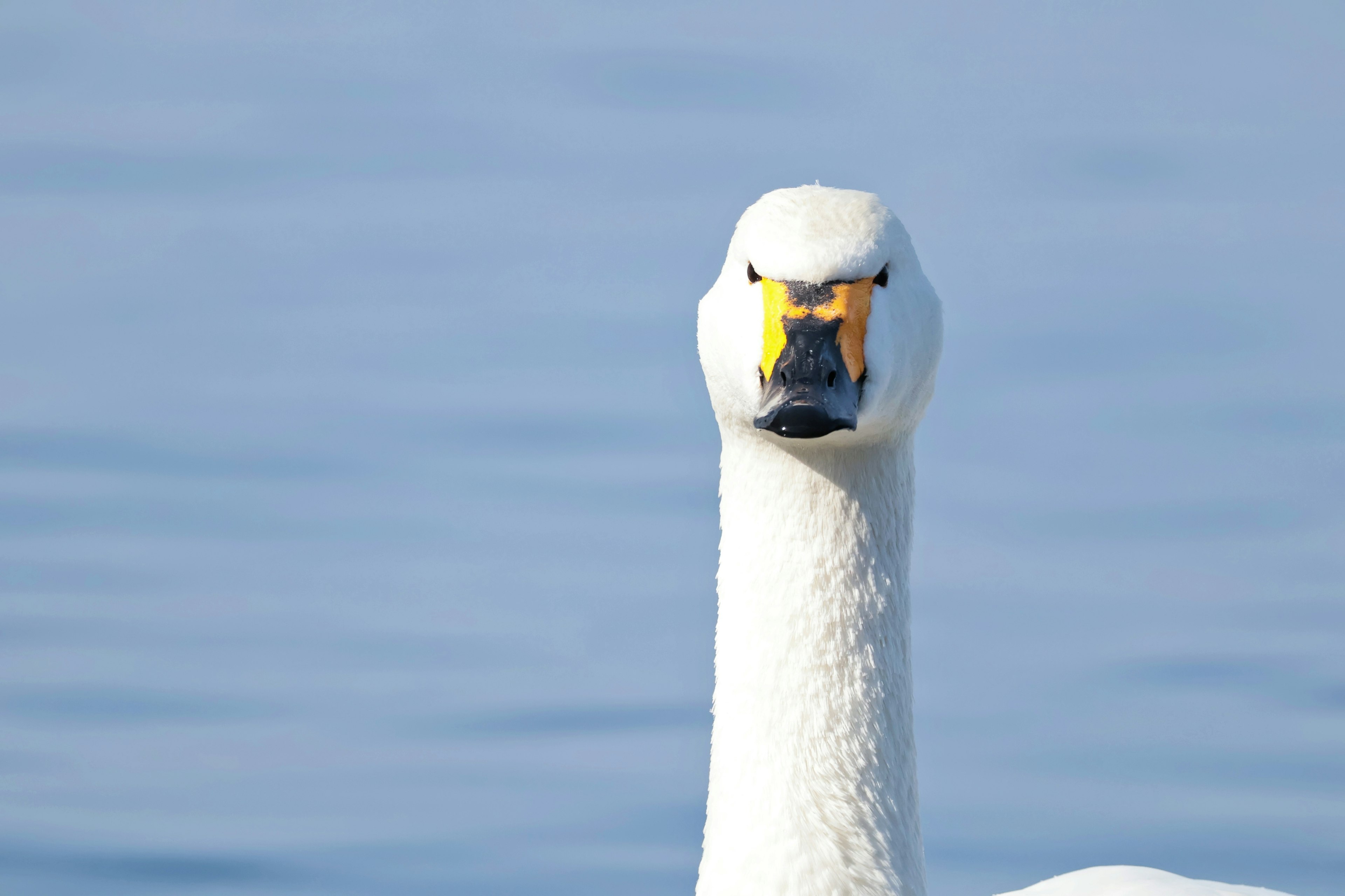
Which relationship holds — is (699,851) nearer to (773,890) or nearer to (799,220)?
(773,890)

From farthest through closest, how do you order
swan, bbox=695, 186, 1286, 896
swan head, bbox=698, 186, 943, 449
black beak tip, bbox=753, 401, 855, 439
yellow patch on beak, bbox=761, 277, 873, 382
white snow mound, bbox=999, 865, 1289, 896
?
white snow mound, bbox=999, 865, 1289, 896 < swan, bbox=695, 186, 1286, 896 < yellow patch on beak, bbox=761, 277, 873, 382 < swan head, bbox=698, 186, 943, 449 < black beak tip, bbox=753, 401, 855, 439

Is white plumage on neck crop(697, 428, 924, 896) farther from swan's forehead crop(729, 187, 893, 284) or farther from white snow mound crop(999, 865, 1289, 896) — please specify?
white snow mound crop(999, 865, 1289, 896)

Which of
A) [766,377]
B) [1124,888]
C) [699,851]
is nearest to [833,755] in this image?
[766,377]

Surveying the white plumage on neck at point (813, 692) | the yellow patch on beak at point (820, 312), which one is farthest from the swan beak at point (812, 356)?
the white plumage on neck at point (813, 692)

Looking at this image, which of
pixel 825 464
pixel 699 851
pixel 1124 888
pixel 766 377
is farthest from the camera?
pixel 699 851

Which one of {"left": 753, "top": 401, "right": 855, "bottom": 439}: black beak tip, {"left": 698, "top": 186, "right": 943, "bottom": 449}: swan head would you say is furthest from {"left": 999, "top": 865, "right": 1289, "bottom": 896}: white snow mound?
{"left": 753, "top": 401, "right": 855, "bottom": 439}: black beak tip

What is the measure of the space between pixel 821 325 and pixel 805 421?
313mm

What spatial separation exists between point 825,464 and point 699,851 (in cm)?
414

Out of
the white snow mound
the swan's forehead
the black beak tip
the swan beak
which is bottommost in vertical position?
the white snow mound

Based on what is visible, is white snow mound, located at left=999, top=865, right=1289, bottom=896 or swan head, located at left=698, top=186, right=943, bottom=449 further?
white snow mound, located at left=999, top=865, right=1289, bottom=896

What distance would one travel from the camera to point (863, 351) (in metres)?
4.78

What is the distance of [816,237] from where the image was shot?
486 centimetres

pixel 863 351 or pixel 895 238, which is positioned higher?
pixel 895 238

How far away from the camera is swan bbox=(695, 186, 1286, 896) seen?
16.1 ft
